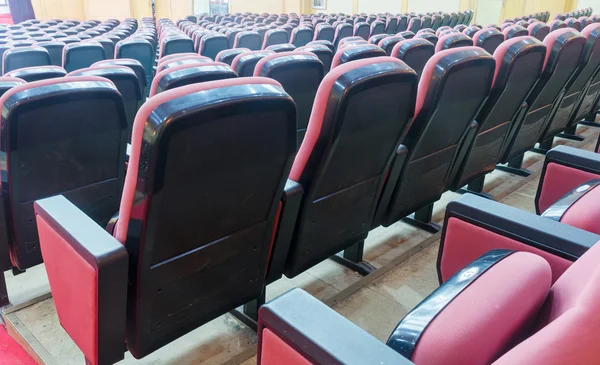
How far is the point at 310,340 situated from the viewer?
0.69 m

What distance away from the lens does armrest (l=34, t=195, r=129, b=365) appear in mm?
1029

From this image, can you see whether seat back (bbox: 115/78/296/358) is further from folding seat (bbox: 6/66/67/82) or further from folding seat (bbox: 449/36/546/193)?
folding seat (bbox: 6/66/67/82)

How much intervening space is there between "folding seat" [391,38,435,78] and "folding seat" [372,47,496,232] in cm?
86

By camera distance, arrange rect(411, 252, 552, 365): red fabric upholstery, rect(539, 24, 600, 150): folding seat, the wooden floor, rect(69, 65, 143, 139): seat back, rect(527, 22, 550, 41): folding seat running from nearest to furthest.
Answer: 1. rect(411, 252, 552, 365): red fabric upholstery
2. the wooden floor
3. rect(69, 65, 143, 139): seat back
4. rect(539, 24, 600, 150): folding seat
5. rect(527, 22, 550, 41): folding seat

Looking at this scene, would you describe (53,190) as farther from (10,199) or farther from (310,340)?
(310,340)

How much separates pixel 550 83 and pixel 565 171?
3.91 ft

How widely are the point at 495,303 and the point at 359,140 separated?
801mm

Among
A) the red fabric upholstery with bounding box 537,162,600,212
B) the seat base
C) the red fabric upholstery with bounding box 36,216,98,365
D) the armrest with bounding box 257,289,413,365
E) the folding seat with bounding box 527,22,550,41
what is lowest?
the seat base

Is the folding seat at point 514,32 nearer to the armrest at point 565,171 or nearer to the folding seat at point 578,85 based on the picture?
the folding seat at point 578,85

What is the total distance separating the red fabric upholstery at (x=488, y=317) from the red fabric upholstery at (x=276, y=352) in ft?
0.57

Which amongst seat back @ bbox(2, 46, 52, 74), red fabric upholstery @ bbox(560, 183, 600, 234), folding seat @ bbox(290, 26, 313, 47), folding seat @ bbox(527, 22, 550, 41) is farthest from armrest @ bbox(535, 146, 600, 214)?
folding seat @ bbox(290, 26, 313, 47)

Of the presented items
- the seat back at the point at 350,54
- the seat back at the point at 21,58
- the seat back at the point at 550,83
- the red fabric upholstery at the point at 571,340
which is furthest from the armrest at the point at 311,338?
the seat back at the point at 21,58

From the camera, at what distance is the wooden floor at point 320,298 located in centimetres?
153

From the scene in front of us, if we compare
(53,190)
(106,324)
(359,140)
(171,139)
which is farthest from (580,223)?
(53,190)
